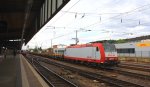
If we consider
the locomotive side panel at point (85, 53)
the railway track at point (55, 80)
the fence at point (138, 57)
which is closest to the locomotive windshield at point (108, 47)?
the locomotive side panel at point (85, 53)

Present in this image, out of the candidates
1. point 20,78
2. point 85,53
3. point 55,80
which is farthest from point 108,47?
point 20,78

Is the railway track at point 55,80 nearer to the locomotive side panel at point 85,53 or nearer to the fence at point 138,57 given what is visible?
the locomotive side panel at point 85,53

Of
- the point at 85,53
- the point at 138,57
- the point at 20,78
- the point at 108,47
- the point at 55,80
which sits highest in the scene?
the point at 108,47

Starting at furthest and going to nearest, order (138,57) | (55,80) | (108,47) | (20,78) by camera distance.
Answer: (138,57), (108,47), (55,80), (20,78)

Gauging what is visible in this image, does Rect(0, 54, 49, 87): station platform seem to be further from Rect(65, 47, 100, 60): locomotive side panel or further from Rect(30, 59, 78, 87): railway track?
Rect(65, 47, 100, 60): locomotive side panel

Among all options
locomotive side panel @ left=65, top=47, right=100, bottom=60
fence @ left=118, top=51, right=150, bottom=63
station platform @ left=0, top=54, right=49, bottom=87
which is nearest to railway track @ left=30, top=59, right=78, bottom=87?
station platform @ left=0, top=54, right=49, bottom=87

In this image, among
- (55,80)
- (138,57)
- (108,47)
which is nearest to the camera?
(55,80)

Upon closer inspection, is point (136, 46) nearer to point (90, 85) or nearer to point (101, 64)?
point (101, 64)

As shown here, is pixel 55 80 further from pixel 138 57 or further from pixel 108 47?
pixel 138 57

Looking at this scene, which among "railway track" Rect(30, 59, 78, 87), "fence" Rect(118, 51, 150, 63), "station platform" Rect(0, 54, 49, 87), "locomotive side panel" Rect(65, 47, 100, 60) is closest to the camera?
"station platform" Rect(0, 54, 49, 87)

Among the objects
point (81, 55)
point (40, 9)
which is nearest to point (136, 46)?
point (81, 55)

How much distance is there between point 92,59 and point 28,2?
14.6 m

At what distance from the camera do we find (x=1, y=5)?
19.5 meters

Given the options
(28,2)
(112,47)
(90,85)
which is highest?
(28,2)
